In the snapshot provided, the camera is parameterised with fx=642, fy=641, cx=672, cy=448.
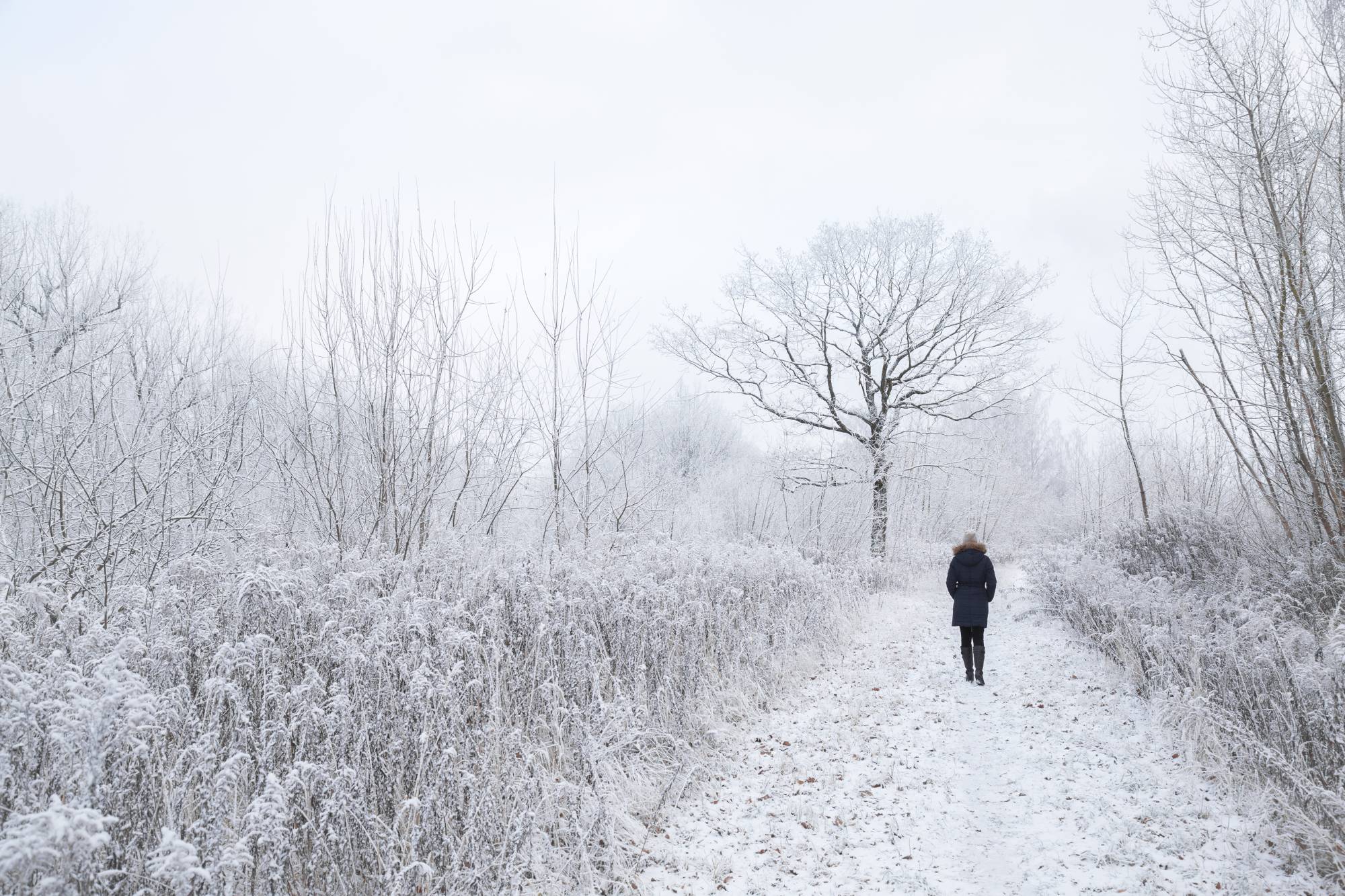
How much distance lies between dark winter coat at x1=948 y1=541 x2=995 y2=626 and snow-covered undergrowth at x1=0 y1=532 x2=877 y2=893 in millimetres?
3379

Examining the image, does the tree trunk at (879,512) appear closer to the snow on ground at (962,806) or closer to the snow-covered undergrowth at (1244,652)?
the snow-covered undergrowth at (1244,652)

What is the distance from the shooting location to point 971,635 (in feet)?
23.3

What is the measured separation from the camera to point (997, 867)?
136 inches

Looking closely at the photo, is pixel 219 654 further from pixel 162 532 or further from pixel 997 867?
pixel 997 867

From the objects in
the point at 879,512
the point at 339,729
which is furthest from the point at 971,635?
the point at 879,512

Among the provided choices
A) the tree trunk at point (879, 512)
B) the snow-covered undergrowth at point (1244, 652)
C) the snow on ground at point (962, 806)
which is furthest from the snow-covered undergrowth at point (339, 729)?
the tree trunk at point (879, 512)

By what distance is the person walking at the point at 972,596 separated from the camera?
698cm

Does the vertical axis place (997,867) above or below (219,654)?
below

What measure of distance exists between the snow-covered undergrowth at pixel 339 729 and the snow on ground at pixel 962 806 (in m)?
0.52

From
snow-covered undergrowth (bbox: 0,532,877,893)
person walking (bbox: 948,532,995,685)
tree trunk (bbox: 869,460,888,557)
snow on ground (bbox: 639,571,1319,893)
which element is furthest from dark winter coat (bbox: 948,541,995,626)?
tree trunk (bbox: 869,460,888,557)

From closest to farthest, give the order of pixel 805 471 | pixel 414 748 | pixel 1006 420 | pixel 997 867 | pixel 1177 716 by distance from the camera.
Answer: pixel 414 748
pixel 997 867
pixel 1177 716
pixel 805 471
pixel 1006 420

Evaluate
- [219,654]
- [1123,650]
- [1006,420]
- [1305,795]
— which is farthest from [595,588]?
[1006,420]

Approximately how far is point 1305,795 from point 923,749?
2317 mm

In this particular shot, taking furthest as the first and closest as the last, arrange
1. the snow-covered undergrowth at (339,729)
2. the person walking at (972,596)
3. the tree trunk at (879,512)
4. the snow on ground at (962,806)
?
the tree trunk at (879,512)
the person walking at (972,596)
the snow on ground at (962,806)
the snow-covered undergrowth at (339,729)
